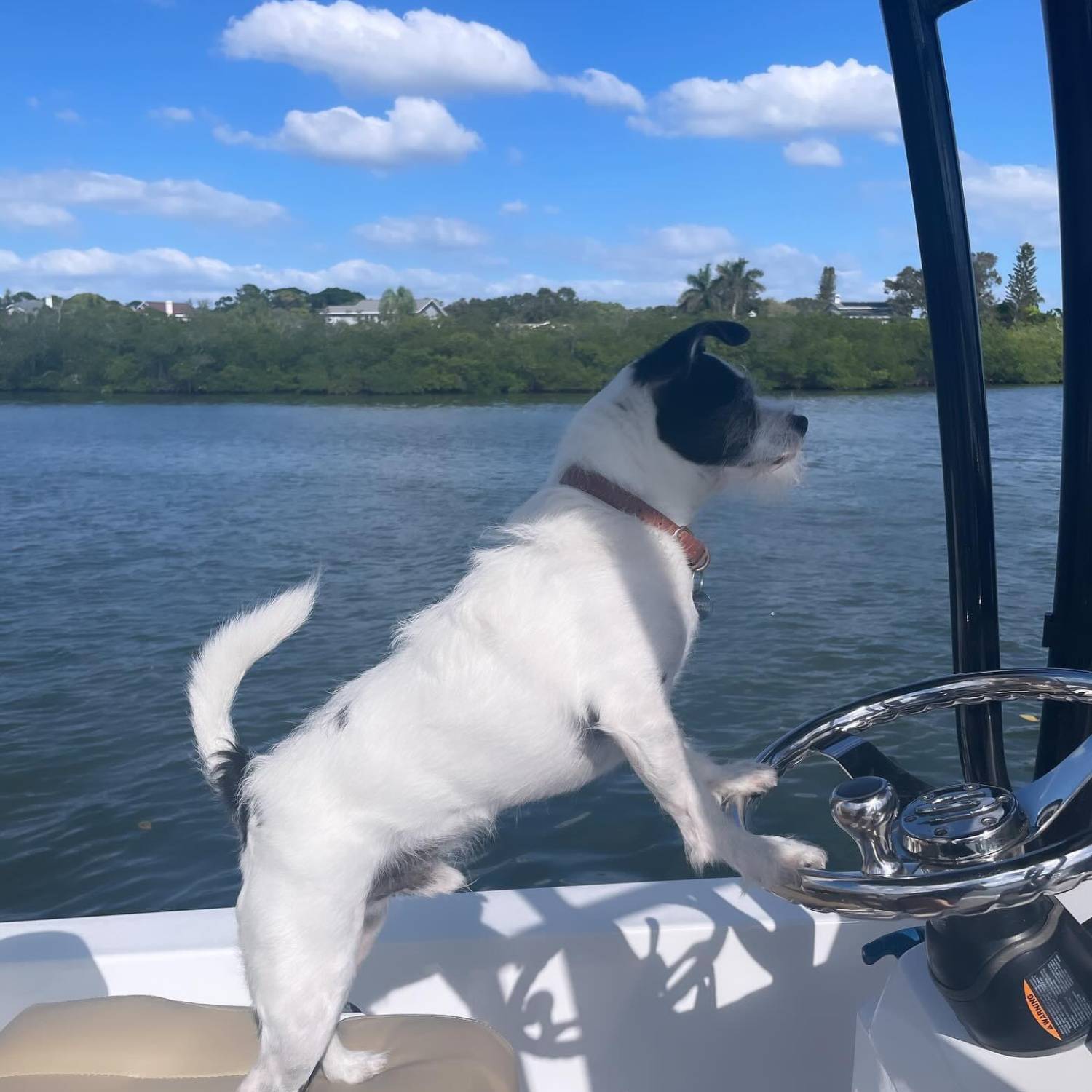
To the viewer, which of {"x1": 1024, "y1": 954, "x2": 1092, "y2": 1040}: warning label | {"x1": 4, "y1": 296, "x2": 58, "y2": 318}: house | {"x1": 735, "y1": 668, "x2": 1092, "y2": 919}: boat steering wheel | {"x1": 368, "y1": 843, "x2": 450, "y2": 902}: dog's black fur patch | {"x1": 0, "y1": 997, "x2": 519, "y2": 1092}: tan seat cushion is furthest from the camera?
{"x1": 4, "y1": 296, "x2": 58, "y2": 318}: house

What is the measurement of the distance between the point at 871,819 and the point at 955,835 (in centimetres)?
9

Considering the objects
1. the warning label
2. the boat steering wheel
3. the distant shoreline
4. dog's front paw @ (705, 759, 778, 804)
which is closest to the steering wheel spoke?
the boat steering wheel

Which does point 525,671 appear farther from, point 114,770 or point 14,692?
point 14,692

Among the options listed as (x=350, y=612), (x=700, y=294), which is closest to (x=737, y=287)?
(x=700, y=294)

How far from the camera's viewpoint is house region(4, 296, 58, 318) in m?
37.3

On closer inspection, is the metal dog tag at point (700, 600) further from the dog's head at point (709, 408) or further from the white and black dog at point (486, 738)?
the dog's head at point (709, 408)

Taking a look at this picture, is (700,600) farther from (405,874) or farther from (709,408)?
(405,874)

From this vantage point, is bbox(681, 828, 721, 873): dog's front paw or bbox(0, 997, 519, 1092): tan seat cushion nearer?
bbox(0, 997, 519, 1092): tan seat cushion

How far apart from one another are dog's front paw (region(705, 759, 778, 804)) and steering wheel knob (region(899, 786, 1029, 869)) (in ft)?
2.25

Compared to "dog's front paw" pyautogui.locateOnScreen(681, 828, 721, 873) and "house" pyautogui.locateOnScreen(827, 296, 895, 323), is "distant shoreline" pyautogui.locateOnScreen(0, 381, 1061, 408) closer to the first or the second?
"house" pyautogui.locateOnScreen(827, 296, 895, 323)

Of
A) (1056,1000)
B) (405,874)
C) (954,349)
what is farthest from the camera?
(954,349)

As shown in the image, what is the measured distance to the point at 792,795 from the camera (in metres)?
6.07

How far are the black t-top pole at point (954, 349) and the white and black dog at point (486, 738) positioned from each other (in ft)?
1.49

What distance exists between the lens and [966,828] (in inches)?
44.6
